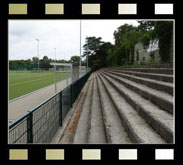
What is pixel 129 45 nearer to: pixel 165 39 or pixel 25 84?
pixel 165 39

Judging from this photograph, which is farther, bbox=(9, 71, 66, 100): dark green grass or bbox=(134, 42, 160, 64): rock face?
bbox=(134, 42, 160, 64): rock face

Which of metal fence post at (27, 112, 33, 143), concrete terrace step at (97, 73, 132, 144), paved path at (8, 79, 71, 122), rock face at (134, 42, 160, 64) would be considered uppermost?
rock face at (134, 42, 160, 64)

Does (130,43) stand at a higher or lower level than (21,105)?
higher

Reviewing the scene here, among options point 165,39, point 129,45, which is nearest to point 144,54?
point 129,45

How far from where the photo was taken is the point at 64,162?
6.41 feet

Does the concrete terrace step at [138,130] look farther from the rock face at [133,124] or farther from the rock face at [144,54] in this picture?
the rock face at [144,54]

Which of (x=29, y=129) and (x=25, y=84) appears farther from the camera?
(x=25, y=84)

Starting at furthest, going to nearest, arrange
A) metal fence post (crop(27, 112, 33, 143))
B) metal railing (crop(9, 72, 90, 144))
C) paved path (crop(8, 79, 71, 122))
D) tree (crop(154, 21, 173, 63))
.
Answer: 1. tree (crop(154, 21, 173, 63))
2. paved path (crop(8, 79, 71, 122))
3. metal fence post (crop(27, 112, 33, 143))
4. metal railing (crop(9, 72, 90, 144))

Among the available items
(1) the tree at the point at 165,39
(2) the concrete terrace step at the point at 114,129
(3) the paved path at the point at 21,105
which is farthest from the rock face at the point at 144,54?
(2) the concrete terrace step at the point at 114,129

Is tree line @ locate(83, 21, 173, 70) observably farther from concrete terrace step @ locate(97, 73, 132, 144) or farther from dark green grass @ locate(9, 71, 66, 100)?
dark green grass @ locate(9, 71, 66, 100)

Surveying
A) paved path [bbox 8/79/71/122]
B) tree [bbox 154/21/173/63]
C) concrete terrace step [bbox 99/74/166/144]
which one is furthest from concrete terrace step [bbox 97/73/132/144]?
tree [bbox 154/21/173/63]
